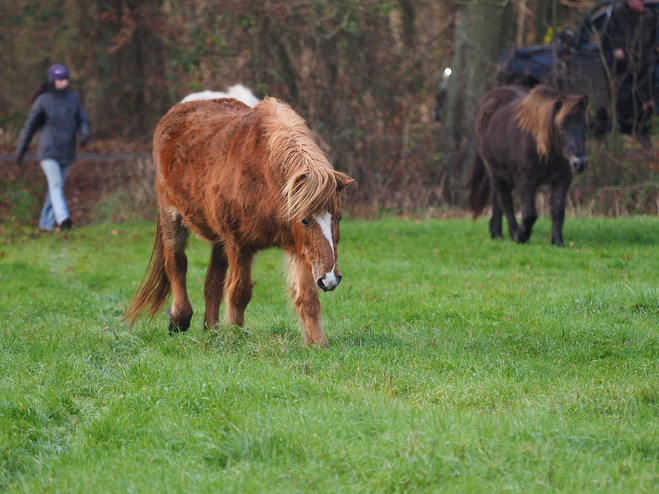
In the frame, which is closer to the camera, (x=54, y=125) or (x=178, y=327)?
(x=178, y=327)

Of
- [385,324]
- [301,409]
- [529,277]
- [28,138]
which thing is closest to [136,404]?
[301,409]

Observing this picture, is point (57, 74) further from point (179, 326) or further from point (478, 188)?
point (179, 326)

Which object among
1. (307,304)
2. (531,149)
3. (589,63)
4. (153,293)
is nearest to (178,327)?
(153,293)

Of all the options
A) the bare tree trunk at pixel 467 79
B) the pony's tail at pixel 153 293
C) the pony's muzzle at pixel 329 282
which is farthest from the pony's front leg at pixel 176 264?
the bare tree trunk at pixel 467 79

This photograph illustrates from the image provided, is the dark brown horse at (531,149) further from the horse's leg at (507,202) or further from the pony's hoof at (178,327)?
the pony's hoof at (178,327)

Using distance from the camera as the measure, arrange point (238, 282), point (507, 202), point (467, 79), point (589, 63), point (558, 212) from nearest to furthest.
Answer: point (238, 282) → point (558, 212) → point (507, 202) → point (589, 63) → point (467, 79)

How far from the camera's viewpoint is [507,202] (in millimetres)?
10711

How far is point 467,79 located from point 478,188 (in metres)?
4.06

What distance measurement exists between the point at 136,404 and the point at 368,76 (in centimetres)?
1248

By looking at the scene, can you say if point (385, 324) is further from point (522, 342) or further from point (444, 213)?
point (444, 213)

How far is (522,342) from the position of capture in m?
5.36

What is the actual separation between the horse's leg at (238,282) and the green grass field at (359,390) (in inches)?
7.1

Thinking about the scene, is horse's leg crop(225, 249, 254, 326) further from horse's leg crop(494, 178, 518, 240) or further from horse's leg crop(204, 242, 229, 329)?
horse's leg crop(494, 178, 518, 240)

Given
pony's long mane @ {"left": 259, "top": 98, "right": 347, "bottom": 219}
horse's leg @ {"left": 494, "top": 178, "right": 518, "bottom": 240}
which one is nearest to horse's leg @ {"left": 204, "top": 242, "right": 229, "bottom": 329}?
pony's long mane @ {"left": 259, "top": 98, "right": 347, "bottom": 219}
